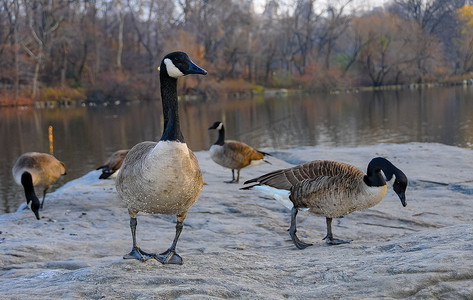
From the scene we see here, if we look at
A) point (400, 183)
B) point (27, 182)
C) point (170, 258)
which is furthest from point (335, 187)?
point (27, 182)

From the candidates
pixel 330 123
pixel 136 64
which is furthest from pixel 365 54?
pixel 330 123

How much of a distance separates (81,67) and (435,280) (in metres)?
53.6

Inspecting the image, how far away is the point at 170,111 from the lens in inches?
151

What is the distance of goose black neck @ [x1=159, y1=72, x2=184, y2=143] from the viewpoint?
3.58m

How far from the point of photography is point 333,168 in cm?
498

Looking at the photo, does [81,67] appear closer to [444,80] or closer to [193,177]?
[444,80]

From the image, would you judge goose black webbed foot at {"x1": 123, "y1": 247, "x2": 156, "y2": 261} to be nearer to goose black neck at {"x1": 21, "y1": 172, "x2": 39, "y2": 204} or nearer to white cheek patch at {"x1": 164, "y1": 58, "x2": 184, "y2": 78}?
white cheek patch at {"x1": 164, "y1": 58, "x2": 184, "y2": 78}

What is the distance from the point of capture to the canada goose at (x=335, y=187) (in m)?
4.74

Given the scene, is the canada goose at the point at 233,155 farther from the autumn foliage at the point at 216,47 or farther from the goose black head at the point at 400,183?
the autumn foliage at the point at 216,47

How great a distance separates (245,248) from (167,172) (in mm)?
1990

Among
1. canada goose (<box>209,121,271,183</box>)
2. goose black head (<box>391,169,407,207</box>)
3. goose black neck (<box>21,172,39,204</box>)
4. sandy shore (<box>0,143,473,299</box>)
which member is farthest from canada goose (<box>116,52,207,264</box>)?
canada goose (<box>209,121,271,183</box>)

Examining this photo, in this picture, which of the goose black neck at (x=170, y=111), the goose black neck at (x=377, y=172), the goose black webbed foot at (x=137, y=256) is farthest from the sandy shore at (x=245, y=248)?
the goose black neck at (x=170, y=111)

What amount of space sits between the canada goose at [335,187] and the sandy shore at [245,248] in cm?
40

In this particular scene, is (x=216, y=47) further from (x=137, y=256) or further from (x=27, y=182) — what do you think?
(x=137, y=256)
